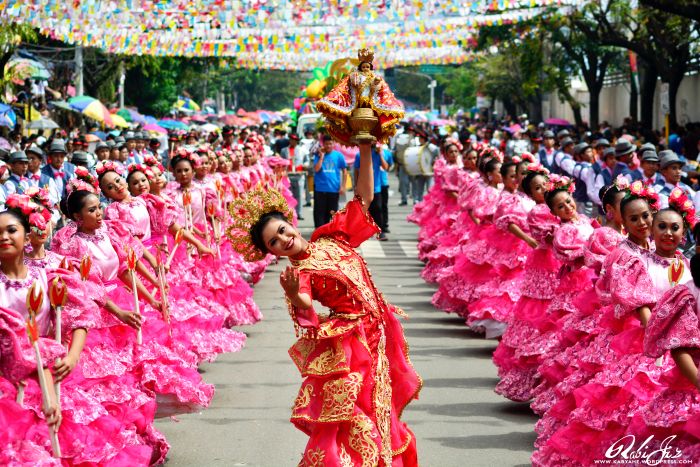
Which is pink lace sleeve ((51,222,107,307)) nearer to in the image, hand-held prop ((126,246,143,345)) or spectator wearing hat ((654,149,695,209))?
hand-held prop ((126,246,143,345))

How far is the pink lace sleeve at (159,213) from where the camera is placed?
33.3 feet

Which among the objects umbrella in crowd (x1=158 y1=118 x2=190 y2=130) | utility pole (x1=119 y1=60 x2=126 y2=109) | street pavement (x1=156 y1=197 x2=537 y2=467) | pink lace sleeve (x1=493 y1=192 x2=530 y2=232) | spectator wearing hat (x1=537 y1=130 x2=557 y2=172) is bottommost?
street pavement (x1=156 y1=197 x2=537 y2=467)

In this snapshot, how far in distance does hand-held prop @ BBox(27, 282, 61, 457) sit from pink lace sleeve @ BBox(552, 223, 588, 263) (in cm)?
416

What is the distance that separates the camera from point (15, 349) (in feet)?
18.7

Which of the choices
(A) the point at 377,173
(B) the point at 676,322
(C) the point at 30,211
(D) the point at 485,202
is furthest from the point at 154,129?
(B) the point at 676,322

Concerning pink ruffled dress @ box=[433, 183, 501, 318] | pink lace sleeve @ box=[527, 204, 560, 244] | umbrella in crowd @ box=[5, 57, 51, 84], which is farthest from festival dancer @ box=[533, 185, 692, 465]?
umbrella in crowd @ box=[5, 57, 51, 84]

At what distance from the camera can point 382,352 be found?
6121 mm

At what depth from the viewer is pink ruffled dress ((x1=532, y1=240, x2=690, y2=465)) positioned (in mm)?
6285

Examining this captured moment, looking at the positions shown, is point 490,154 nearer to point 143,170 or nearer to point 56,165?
point 143,170

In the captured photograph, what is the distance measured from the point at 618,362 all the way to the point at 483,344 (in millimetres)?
4981

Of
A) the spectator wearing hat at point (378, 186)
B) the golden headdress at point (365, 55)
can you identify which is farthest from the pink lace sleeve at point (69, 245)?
the spectator wearing hat at point (378, 186)

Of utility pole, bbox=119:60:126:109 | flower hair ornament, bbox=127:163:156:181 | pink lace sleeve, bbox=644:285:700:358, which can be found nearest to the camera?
pink lace sleeve, bbox=644:285:700:358

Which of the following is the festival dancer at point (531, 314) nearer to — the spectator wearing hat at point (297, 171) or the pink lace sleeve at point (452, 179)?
the pink lace sleeve at point (452, 179)

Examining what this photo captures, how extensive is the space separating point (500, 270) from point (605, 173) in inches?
232
